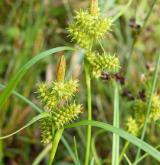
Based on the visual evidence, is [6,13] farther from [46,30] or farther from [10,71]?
[10,71]

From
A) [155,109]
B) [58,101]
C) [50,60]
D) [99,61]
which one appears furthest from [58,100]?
[50,60]

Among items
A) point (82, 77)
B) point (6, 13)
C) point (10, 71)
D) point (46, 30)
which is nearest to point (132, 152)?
point (82, 77)

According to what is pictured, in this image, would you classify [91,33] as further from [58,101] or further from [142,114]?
[142,114]

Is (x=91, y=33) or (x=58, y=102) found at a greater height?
(x=91, y=33)

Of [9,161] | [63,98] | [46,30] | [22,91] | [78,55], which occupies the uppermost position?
[46,30]

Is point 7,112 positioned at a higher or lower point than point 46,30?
lower

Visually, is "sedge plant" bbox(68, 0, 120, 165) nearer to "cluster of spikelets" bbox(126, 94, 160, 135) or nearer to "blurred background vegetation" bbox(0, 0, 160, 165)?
"cluster of spikelets" bbox(126, 94, 160, 135)

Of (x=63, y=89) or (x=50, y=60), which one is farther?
(x=50, y=60)
